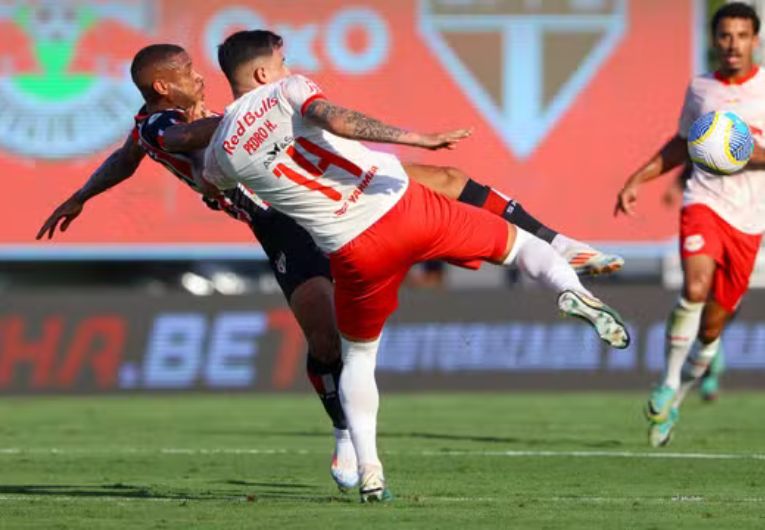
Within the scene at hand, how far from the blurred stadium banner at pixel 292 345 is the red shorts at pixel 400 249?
11.6 m

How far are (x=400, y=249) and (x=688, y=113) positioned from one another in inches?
175

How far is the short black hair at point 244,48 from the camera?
8797 mm

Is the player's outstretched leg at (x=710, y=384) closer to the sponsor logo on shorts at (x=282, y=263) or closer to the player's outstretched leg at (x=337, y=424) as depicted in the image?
the player's outstretched leg at (x=337, y=424)

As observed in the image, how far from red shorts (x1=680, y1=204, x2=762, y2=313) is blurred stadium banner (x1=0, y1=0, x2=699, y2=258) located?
9744 millimetres

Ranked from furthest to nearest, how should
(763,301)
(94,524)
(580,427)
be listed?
1. (763,301)
2. (580,427)
3. (94,524)

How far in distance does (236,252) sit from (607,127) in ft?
16.1

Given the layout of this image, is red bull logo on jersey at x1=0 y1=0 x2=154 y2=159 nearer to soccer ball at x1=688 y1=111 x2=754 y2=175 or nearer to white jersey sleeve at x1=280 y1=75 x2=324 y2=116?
soccer ball at x1=688 y1=111 x2=754 y2=175

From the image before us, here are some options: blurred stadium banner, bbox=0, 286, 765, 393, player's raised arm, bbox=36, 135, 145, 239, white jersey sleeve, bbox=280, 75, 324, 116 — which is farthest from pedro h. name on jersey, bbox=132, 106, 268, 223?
blurred stadium banner, bbox=0, 286, 765, 393

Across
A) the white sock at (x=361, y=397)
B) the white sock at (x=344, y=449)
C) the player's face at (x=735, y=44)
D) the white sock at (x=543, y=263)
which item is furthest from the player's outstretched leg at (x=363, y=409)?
the player's face at (x=735, y=44)

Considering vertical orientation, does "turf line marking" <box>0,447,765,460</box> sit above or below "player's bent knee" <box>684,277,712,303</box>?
below

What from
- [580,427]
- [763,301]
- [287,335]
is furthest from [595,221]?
[580,427]

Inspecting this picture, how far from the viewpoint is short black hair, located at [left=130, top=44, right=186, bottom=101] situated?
9.71 metres

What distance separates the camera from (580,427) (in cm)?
1482

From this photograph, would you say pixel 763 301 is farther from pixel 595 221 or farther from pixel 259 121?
pixel 259 121
